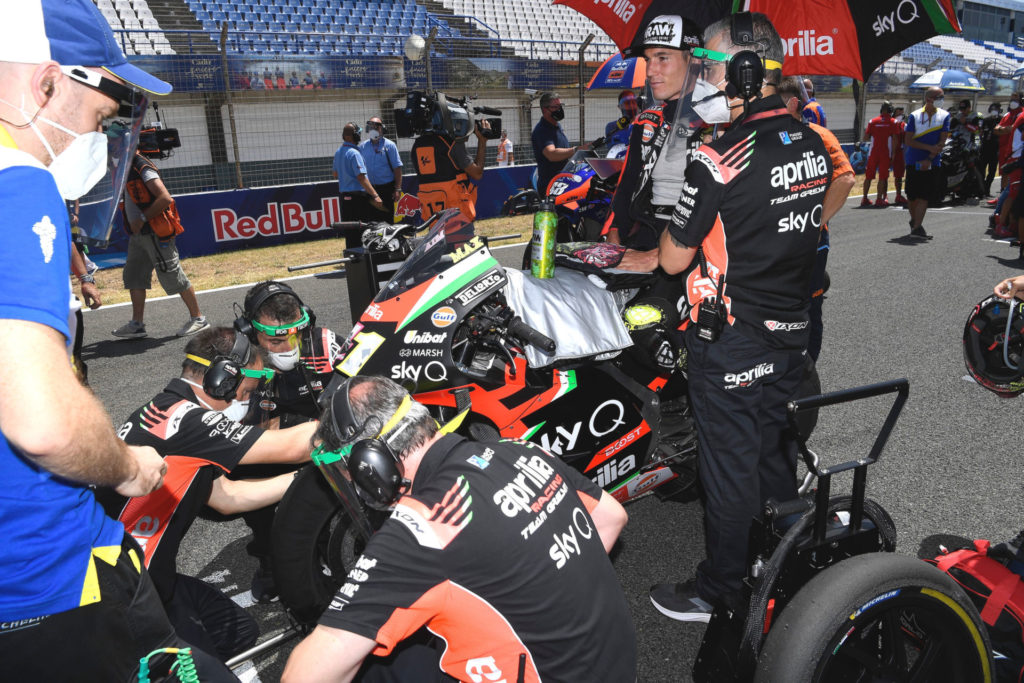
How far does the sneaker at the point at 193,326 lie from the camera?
6977 mm

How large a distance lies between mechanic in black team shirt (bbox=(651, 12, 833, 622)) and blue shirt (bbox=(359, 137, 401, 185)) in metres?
7.86

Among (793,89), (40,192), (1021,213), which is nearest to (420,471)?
(40,192)

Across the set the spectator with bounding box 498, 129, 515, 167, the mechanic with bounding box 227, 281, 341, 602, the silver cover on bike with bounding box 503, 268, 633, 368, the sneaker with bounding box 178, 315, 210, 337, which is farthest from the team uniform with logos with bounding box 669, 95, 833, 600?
the spectator with bounding box 498, 129, 515, 167

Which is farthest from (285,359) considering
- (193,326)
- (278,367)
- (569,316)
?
(193,326)

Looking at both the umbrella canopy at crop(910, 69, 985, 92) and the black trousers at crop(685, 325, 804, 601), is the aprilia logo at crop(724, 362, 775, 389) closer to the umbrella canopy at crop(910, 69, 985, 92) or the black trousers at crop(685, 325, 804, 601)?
the black trousers at crop(685, 325, 804, 601)

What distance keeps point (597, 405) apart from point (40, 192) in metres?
2.22

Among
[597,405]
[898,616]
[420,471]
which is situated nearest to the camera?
[420,471]

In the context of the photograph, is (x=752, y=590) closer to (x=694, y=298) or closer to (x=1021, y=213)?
(x=694, y=298)

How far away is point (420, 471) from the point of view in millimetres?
1793

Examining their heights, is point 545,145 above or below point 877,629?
above

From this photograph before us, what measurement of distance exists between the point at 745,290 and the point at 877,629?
1228mm

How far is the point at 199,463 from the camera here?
100 inches

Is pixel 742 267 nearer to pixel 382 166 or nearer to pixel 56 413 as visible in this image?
pixel 56 413

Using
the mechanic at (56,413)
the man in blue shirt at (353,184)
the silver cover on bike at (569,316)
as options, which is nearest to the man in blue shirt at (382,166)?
the man in blue shirt at (353,184)
